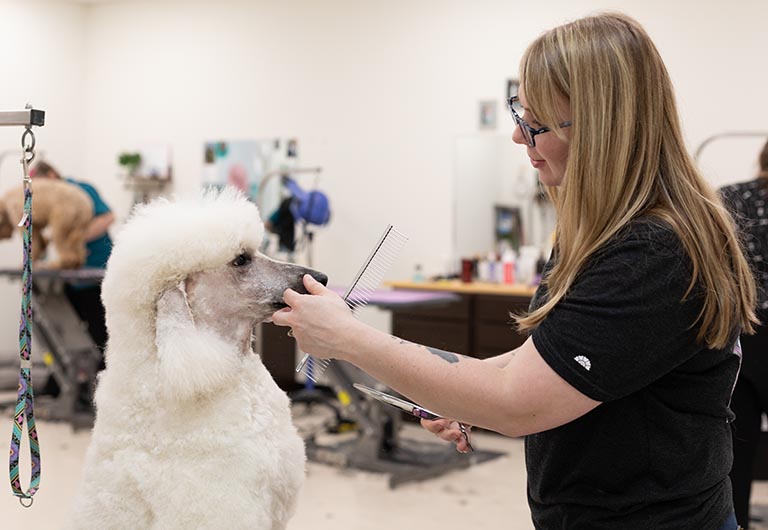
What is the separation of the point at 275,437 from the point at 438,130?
4826 millimetres

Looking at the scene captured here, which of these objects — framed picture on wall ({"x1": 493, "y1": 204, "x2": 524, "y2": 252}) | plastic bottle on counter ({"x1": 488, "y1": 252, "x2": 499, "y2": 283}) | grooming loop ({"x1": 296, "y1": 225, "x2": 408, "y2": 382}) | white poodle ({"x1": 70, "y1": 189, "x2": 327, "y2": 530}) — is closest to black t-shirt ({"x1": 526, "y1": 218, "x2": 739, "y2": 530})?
grooming loop ({"x1": 296, "y1": 225, "x2": 408, "y2": 382})

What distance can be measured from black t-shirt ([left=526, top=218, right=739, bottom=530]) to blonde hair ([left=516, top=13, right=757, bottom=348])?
3cm

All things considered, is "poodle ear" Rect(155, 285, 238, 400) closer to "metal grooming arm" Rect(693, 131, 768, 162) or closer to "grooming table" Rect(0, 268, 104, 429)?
"metal grooming arm" Rect(693, 131, 768, 162)

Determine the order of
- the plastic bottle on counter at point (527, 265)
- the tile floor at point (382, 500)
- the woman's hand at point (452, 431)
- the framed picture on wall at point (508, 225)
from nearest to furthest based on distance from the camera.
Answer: the woman's hand at point (452, 431) < the tile floor at point (382, 500) < the plastic bottle on counter at point (527, 265) < the framed picture on wall at point (508, 225)

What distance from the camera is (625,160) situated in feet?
3.94

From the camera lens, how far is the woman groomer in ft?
3.79

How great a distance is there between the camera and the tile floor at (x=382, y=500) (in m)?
3.74

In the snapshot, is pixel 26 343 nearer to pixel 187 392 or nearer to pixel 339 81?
pixel 187 392

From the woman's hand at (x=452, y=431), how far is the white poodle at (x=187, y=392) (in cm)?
25

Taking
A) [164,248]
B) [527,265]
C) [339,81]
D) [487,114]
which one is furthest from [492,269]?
[164,248]

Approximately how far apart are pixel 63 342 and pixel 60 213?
2.78ft

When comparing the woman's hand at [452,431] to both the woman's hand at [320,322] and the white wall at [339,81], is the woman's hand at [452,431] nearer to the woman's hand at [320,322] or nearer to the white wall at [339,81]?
the woman's hand at [320,322]

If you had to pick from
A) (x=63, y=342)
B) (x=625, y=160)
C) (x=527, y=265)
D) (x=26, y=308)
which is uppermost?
(x=625, y=160)

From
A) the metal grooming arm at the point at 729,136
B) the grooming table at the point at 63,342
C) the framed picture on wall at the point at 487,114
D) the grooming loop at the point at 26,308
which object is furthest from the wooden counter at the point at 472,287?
the grooming loop at the point at 26,308
